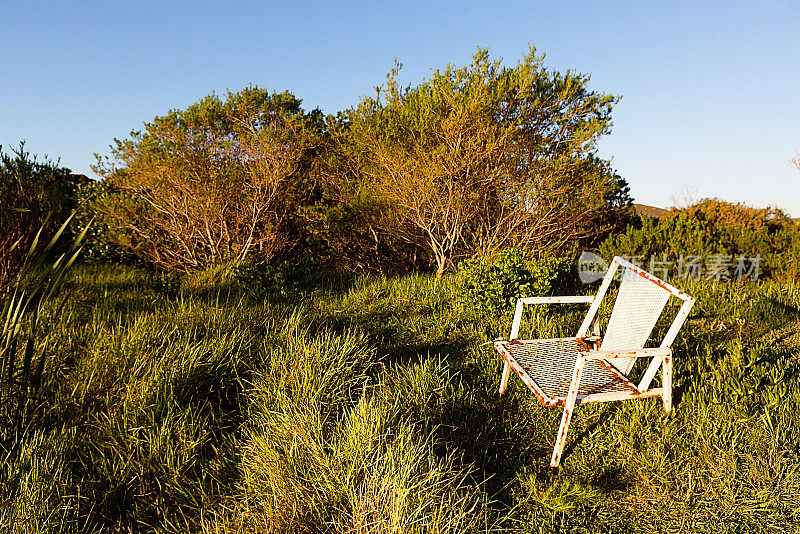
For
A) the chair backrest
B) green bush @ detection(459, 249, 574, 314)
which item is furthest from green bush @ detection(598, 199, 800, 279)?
the chair backrest

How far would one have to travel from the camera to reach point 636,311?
10.1ft

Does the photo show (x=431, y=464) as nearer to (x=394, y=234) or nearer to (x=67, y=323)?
(x=67, y=323)

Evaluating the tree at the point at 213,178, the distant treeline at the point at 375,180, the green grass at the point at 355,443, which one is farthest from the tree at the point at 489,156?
the green grass at the point at 355,443

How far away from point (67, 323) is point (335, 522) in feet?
10.1

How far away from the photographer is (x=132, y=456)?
2523mm

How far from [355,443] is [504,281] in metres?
3.37

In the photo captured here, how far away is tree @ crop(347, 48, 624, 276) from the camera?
6438 mm

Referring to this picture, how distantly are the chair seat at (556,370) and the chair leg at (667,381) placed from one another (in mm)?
169

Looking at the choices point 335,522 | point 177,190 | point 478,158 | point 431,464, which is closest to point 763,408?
point 431,464

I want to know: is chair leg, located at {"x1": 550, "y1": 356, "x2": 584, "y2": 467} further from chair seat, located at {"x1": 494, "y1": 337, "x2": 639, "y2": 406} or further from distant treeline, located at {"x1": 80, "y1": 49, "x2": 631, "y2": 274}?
distant treeline, located at {"x1": 80, "y1": 49, "x2": 631, "y2": 274}

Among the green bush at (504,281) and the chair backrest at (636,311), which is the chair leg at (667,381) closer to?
the chair backrest at (636,311)

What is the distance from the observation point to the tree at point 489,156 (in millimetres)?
6438

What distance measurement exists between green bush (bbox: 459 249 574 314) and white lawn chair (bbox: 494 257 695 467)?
1.68 m

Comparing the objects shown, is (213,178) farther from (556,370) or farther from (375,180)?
(556,370)
